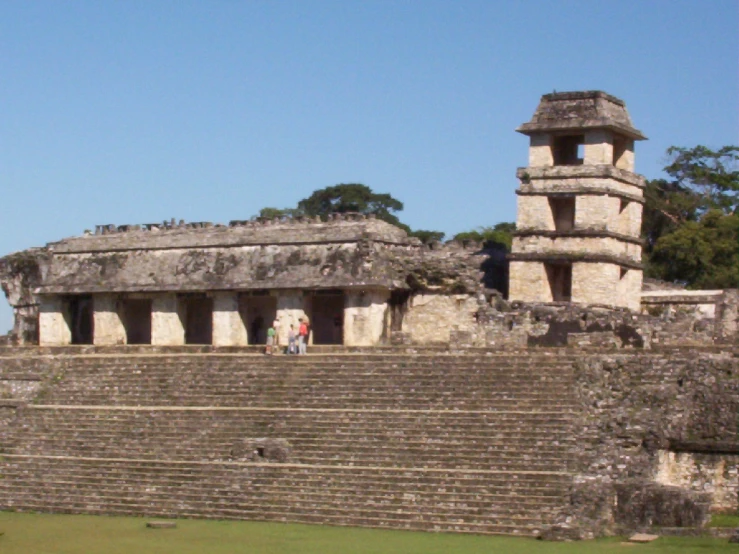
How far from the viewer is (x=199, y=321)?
37594 millimetres

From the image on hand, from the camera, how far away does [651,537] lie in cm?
2220

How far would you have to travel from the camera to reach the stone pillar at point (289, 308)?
3400 cm

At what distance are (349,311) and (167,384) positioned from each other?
16.1 feet

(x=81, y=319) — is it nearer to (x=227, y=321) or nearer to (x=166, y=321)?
(x=166, y=321)

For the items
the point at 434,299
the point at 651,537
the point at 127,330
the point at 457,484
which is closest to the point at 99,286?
the point at 127,330

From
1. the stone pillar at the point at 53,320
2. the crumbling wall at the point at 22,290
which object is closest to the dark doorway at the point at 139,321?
the stone pillar at the point at 53,320

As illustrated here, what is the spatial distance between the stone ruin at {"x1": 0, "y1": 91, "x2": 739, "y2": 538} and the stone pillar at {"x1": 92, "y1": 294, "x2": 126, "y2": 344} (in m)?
0.05

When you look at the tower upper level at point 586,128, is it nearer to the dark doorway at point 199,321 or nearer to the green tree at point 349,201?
the dark doorway at point 199,321

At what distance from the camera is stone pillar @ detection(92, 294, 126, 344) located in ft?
119

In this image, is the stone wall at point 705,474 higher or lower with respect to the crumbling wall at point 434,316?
lower

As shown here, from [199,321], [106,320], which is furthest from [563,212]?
[106,320]

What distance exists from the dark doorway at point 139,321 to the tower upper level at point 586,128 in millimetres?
10159

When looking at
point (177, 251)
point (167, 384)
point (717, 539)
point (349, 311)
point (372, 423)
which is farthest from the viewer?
point (177, 251)

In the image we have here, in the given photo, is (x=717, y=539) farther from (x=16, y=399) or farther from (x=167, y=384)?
(x=16, y=399)
